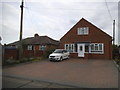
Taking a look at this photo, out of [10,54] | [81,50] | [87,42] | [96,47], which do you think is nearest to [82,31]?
[87,42]

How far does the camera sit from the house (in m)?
19.7

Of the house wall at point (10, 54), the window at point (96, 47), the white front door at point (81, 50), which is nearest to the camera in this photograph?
the house wall at point (10, 54)

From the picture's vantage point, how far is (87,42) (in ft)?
67.7

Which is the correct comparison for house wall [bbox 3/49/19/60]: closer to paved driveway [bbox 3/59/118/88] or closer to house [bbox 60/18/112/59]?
paved driveway [bbox 3/59/118/88]

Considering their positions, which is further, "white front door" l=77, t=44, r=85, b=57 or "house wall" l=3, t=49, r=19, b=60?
"white front door" l=77, t=44, r=85, b=57

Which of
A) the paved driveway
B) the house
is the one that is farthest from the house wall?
the house

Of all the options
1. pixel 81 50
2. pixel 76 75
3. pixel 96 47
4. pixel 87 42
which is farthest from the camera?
pixel 81 50

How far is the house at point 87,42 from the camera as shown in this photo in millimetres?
19688

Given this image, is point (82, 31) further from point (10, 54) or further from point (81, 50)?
point (10, 54)

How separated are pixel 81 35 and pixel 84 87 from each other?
16994mm

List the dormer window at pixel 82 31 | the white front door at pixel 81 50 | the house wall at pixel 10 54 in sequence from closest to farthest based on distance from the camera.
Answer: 1. the house wall at pixel 10 54
2. the white front door at pixel 81 50
3. the dormer window at pixel 82 31

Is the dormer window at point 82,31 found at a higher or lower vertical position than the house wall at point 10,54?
higher

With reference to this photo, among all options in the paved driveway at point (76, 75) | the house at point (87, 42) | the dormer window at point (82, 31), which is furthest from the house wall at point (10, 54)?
the dormer window at point (82, 31)

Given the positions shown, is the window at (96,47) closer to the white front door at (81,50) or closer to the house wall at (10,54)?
the white front door at (81,50)
